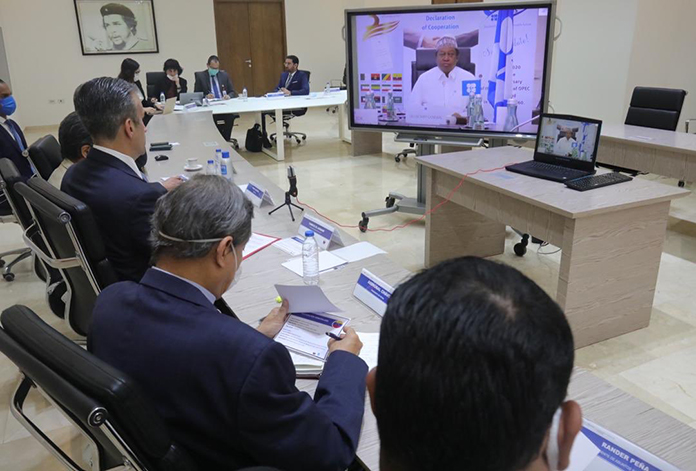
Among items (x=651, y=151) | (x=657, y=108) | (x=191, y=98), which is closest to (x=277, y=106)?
(x=191, y=98)

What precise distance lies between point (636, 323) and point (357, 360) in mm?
2053

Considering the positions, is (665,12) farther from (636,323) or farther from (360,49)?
(636,323)

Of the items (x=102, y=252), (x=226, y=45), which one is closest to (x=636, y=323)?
(x=102, y=252)

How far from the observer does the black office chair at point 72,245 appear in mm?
1787

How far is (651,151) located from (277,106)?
13.5ft

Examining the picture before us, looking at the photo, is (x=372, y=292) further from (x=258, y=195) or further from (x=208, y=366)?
(x=258, y=195)

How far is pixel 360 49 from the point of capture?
418 cm

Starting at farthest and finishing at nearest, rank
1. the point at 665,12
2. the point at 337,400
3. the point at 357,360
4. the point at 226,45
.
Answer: the point at 226,45 → the point at 665,12 → the point at 357,360 → the point at 337,400

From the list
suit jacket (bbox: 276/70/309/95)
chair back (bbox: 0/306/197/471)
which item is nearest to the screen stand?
chair back (bbox: 0/306/197/471)

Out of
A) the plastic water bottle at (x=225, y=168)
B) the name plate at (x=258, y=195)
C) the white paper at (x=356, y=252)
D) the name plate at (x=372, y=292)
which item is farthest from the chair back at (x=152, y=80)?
the name plate at (x=372, y=292)

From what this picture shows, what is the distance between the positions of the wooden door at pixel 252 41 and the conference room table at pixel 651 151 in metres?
Answer: 7.92

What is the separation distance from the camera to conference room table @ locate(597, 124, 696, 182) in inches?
147

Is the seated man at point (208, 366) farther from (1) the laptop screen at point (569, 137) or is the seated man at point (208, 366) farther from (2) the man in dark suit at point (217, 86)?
(2) the man in dark suit at point (217, 86)

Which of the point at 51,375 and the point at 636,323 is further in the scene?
the point at 636,323
